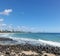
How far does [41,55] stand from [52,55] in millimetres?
1066

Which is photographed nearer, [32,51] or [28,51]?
[32,51]

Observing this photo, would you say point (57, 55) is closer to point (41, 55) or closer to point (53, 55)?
point (53, 55)

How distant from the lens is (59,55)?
10.5 m

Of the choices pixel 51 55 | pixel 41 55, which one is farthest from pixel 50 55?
pixel 41 55

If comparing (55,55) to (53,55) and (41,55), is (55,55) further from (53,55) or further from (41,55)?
(41,55)

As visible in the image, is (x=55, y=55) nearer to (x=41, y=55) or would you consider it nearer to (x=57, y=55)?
(x=57, y=55)

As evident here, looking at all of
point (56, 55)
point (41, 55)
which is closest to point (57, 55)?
point (56, 55)

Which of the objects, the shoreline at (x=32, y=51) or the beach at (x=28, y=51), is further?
the shoreline at (x=32, y=51)

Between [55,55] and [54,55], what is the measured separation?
10 cm

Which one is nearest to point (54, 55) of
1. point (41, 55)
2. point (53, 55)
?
point (53, 55)

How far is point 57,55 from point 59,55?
0.67 ft

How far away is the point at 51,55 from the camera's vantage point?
10.8 meters

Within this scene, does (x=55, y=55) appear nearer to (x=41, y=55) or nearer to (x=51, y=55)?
(x=51, y=55)

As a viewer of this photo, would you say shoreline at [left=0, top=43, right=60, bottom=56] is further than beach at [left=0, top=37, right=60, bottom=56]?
Yes
